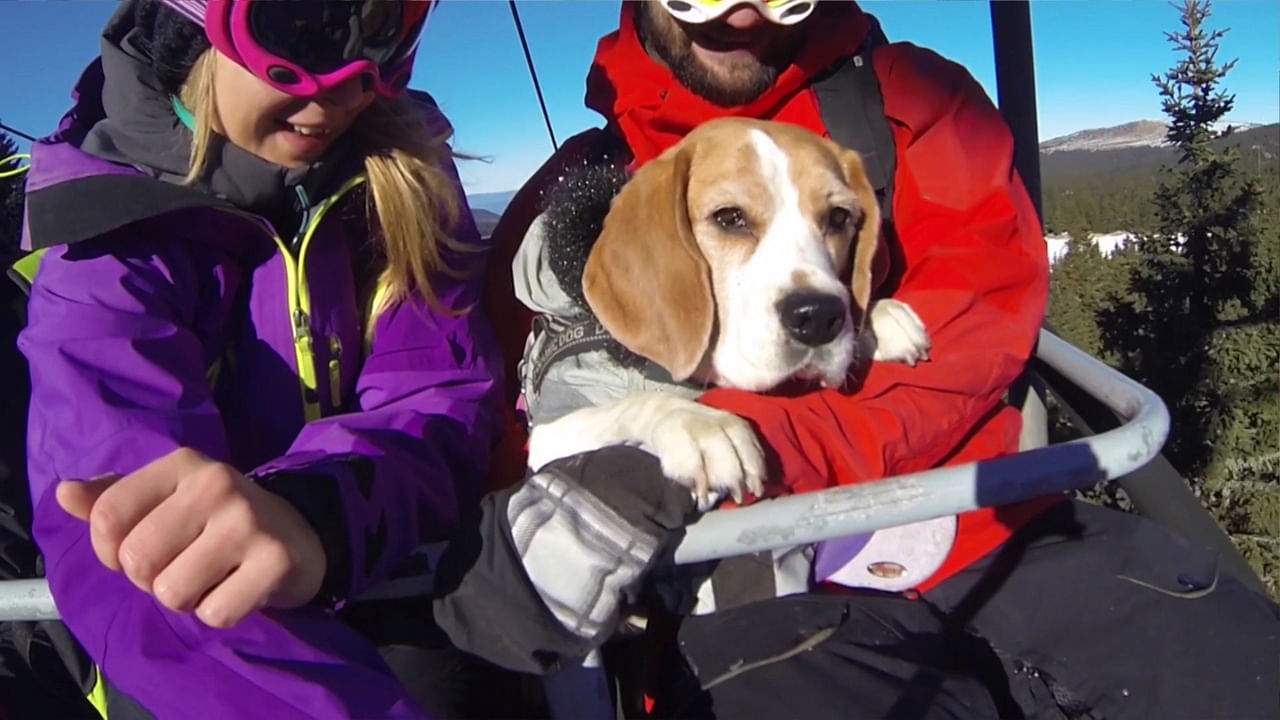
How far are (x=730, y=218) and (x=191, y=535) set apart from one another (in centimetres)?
141

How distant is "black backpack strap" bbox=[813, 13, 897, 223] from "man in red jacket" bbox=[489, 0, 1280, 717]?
0.01m

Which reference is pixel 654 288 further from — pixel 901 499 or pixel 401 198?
pixel 901 499

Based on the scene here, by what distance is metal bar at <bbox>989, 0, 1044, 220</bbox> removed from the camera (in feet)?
9.45

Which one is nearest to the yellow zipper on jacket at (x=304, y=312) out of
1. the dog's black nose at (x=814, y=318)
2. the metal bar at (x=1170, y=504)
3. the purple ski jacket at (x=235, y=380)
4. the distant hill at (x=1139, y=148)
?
the purple ski jacket at (x=235, y=380)

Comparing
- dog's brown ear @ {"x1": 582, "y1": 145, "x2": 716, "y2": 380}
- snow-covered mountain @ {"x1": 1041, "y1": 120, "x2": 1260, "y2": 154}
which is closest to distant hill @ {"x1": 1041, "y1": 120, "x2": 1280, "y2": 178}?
snow-covered mountain @ {"x1": 1041, "y1": 120, "x2": 1260, "y2": 154}

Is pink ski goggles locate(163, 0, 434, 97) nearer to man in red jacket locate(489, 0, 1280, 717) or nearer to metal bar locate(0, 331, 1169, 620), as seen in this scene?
man in red jacket locate(489, 0, 1280, 717)

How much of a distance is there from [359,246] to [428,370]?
12.9 inches

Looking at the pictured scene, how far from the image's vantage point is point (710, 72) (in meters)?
2.43

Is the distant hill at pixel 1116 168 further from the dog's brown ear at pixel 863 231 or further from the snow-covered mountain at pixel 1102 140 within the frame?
the dog's brown ear at pixel 863 231

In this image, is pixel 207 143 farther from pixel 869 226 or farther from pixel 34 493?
pixel 869 226

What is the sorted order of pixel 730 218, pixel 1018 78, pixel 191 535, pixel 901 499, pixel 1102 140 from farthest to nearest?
pixel 1102 140 → pixel 1018 78 → pixel 730 218 → pixel 901 499 → pixel 191 535

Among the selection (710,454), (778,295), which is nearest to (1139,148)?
(778,295)

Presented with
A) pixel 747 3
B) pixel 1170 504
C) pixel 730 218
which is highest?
pixel 747 3

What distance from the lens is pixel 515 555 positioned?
1515mm
